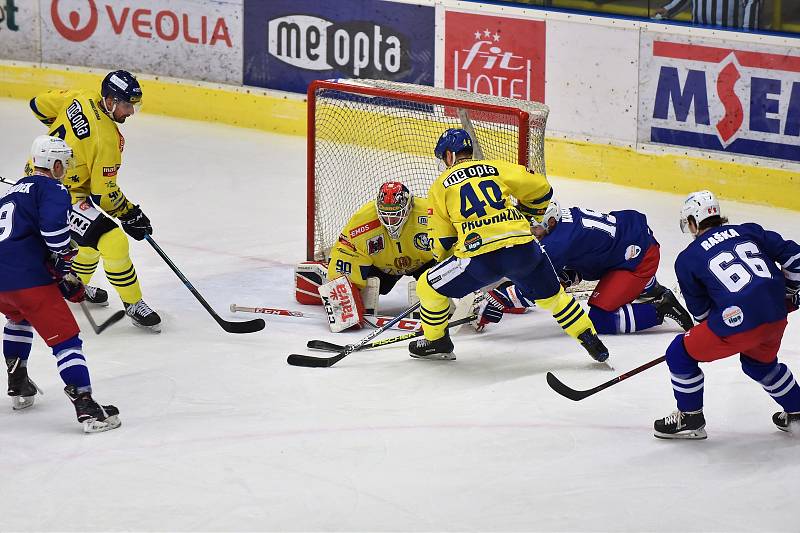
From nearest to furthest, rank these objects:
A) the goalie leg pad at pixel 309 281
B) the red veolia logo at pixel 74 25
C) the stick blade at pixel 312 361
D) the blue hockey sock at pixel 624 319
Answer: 1. the stick blade at pixel 312 361
2. the blue hockey sock at pixel 624 319
3. the goalie leg pad at pixel 309 281
4. the red veolia logo at pixel 74 25

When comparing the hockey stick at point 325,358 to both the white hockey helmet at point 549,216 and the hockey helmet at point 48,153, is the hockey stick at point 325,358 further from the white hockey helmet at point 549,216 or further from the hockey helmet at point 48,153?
the hockey helmet at point 48,153

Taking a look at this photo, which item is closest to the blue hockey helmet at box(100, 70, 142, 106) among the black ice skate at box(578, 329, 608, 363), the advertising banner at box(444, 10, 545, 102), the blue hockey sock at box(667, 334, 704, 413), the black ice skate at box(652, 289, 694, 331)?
the black ice skate at box(578, 329, 608, 363)

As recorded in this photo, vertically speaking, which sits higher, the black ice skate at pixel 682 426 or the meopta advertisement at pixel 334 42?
the meopta advertisement at pixel 334 42

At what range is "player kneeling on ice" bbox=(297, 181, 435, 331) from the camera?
21.2 ft

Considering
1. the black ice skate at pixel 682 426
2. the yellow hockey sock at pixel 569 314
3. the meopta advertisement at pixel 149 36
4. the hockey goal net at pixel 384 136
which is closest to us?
the black ice skate at pixel 682 426

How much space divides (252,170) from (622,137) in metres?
2.45

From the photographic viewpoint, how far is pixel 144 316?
6484mm

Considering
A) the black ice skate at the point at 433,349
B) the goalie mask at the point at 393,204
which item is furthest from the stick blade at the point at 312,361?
the goalie mask at the point at 393,204

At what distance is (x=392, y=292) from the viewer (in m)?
7.13

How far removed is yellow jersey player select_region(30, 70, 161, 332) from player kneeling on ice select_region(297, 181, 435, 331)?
84 centimetres

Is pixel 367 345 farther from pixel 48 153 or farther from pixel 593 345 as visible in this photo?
pixel 48 153

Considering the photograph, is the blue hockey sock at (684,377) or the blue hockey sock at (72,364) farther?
the blue hockey sock at (72,364)

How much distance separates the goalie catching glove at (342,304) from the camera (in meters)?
6.45

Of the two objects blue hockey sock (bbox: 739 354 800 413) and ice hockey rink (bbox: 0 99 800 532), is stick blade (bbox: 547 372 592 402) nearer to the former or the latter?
ice hockey rink (bbox: 0 99 800 532)
